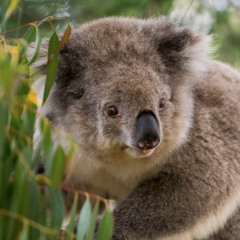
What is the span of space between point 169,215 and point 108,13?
2847 millimetres

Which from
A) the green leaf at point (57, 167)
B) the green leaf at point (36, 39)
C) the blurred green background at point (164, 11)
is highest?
the green leaf at point (36, 39)

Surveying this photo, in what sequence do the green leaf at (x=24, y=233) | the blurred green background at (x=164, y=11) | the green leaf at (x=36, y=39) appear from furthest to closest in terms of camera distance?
1. the blurred green background at (x=164, y=11)
2. the green leaf at (x=36, y=39)
3. the green leaf at (x=24, y=233)

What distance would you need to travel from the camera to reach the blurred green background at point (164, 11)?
533cm

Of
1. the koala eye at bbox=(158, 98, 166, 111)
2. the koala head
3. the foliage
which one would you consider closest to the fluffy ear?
the koala head

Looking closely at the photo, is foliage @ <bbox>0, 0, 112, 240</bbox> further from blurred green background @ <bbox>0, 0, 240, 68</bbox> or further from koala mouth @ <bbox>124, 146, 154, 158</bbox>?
blurred green background @ <bbox>0, 0, 240, 68</bbox>

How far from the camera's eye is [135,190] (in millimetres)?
3723

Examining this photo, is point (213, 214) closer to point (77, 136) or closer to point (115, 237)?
point (115, 237)

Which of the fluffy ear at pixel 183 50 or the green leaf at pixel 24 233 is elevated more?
the fluffy ear at pixel 183 50

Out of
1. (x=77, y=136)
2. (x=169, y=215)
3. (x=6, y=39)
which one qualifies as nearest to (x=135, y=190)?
(x=169, y=215)

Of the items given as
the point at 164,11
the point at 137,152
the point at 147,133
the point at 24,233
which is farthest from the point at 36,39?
the point at 164,11

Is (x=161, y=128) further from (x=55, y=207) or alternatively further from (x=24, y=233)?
(x=24, y=233)

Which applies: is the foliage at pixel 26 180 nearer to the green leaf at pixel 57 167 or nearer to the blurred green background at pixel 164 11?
the green leaf at pixel 57 167

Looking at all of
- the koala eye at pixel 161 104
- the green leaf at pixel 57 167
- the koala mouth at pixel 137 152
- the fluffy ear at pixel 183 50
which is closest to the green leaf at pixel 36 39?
the green leaf at pixel 57 167

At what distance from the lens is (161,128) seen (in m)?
3.33
